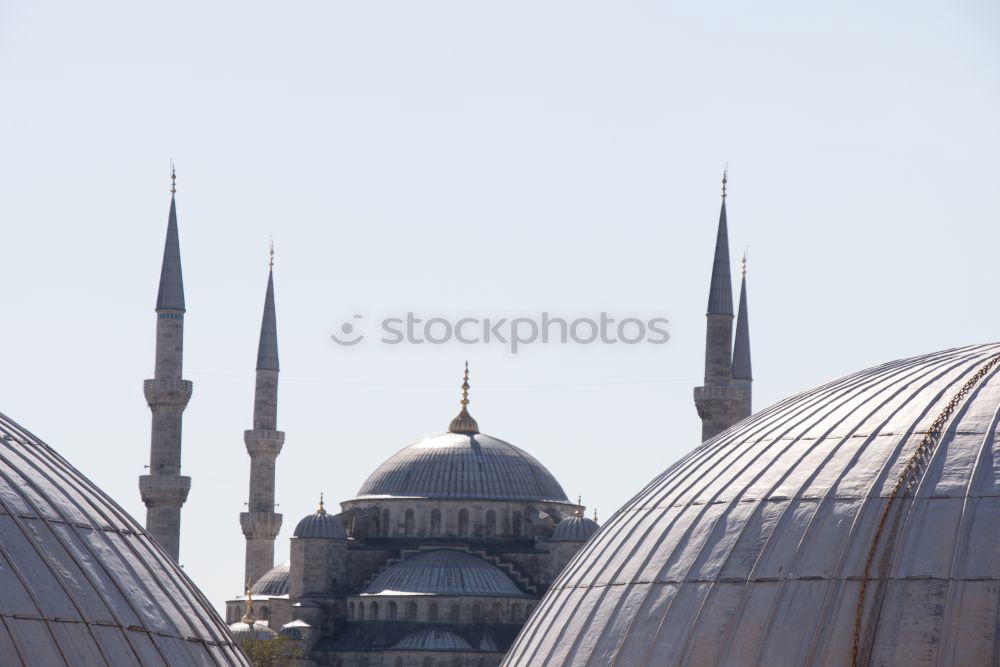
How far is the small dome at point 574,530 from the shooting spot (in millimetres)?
60844

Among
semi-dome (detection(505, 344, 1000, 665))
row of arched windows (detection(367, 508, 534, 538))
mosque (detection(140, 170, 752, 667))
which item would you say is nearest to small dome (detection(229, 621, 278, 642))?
mosque (detection(140, 170, 752, 667))

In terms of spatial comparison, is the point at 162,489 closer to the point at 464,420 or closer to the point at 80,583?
the point at 464,420

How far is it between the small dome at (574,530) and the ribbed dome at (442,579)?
2.13m

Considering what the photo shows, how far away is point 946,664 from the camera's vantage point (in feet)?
46.5

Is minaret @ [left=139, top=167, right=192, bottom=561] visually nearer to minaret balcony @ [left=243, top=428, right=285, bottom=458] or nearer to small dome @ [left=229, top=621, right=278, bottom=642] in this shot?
small dome @ [left=229, top=621, right=278, bottom=642]

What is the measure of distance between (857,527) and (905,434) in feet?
3.94

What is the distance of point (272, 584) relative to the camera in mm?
65188

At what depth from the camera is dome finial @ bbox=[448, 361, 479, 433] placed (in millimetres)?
71312

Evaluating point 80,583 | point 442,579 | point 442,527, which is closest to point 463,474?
point 442,527

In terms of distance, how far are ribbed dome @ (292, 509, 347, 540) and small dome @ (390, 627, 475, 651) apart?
190 inches

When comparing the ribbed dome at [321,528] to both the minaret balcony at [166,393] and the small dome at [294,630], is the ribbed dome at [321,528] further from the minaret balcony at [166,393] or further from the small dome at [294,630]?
the minaret balcony at [166,393]

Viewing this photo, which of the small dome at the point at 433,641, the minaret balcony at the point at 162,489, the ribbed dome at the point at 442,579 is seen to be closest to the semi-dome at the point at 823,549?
the minaret balcony at the point at 162,489

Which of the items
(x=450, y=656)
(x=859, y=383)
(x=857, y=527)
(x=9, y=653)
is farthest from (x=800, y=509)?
(x=450, y=656)

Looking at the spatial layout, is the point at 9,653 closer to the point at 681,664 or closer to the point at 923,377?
the point at 681,664
